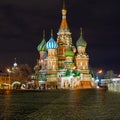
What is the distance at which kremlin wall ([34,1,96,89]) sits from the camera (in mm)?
97500

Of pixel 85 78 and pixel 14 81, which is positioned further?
pixel 14 81

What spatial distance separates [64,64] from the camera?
102188mm

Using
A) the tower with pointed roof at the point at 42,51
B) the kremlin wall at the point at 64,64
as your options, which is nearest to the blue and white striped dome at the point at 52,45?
the kremlin wall at the point at 64,64

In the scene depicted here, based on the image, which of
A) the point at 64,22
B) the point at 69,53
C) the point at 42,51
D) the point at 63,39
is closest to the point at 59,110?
the point at 69,53

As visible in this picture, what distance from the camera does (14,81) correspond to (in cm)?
11962

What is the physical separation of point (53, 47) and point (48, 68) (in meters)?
5.92

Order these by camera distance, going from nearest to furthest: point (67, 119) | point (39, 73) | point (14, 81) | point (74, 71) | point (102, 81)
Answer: point (67, 119) → point (74, 71) → point (39, 73) → point (14, 81) → point (102, 81)

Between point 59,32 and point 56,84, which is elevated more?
point 59,32

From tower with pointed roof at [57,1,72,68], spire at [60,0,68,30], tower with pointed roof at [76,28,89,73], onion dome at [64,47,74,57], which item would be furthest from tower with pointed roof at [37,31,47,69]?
tower with pointed roof at [76,28,89,73]

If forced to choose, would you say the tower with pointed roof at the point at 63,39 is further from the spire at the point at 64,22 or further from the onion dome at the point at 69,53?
the onion dome at the point at 69,53

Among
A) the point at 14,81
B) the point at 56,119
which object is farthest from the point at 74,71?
the point at 56,119

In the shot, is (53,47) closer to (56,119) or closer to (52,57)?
(52,57)

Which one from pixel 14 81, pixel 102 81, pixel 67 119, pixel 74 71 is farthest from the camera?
pixel 102 81

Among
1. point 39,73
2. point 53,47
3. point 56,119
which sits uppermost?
point 53,47
